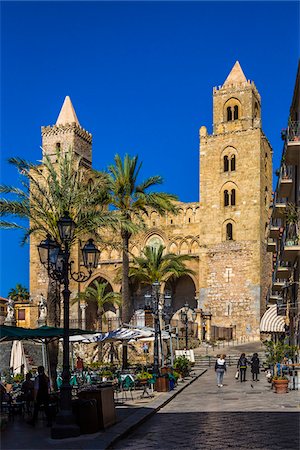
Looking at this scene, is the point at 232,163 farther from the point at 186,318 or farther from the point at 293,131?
the point at 293,131

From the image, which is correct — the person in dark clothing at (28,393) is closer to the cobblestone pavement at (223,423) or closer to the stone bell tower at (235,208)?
the cobblestone pavement at (223,423)

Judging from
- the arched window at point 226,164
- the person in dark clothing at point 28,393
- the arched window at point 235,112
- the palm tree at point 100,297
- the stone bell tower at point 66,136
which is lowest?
the person in dark clothing at point 28,393

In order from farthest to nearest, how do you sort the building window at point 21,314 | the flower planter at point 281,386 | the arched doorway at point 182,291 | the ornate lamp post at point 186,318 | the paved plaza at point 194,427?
the arched doorway at point 182,291, the building window at point 21,314, the ornate lamp post at point 186,318, the flower planter at point 281,386, the paved plaza at point 194,427

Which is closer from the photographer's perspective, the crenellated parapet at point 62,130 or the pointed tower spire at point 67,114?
the crenellated parapet at point 62,130

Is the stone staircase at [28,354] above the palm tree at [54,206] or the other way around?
the other way around

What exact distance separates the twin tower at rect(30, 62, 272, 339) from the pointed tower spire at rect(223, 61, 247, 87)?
3.2 inches

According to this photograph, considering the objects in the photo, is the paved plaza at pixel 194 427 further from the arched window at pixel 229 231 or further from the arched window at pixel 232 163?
the arched window at pixel 232 163

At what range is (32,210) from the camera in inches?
934

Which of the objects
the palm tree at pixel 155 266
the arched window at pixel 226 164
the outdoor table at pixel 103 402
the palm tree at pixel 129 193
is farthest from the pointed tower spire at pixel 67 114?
the outdoor table at pixel 103 402

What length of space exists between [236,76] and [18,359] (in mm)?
33492

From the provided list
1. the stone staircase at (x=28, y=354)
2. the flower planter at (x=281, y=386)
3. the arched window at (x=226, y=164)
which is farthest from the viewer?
the arched window at (x=226, y=164)

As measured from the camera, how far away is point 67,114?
56344 millimetres

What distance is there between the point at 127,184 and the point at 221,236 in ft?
81.2

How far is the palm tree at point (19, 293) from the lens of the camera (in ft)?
205
